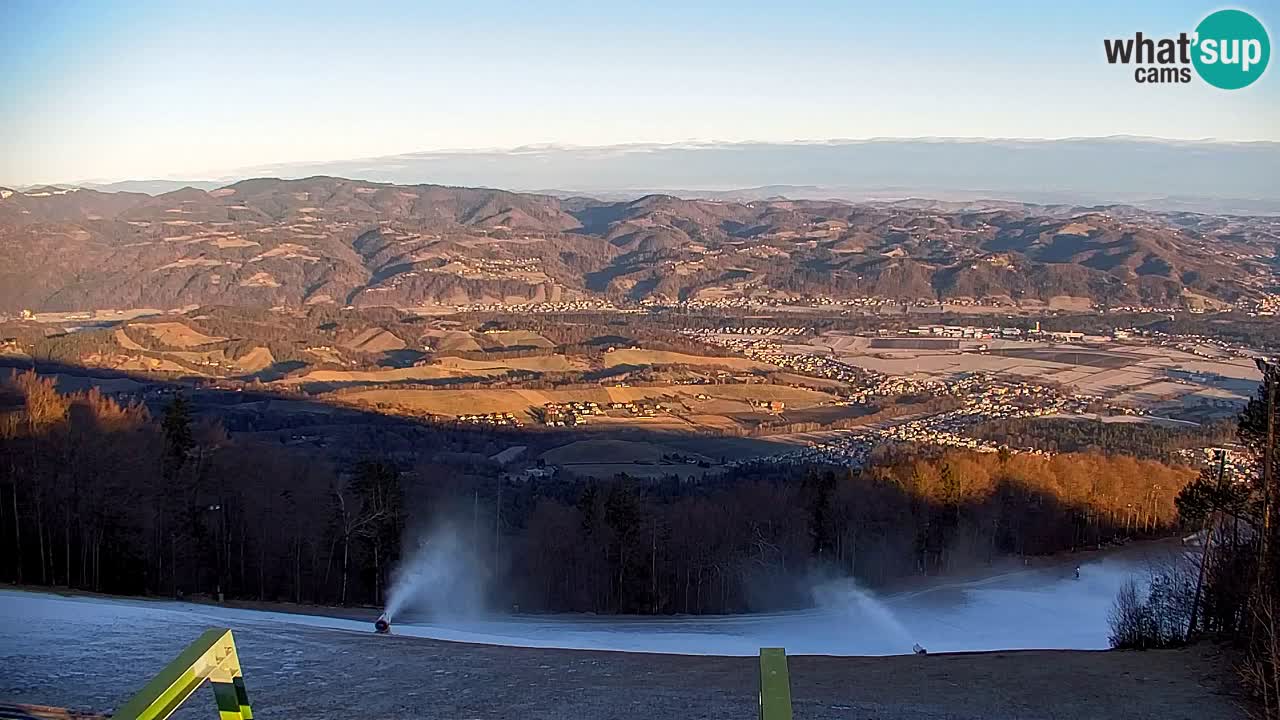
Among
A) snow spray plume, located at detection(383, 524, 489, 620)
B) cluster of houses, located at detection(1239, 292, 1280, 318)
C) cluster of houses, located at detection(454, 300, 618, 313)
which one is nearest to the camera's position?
snow spray plume, located at detection(383, 524, 489, 620)

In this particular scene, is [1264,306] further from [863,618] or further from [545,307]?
[863,618]

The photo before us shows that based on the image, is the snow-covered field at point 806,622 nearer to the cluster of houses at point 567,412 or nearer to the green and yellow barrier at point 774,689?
the green and yellow barrier at point 774,689

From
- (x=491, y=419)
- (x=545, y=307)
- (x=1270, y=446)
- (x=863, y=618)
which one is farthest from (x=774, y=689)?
(x=545, y=307)

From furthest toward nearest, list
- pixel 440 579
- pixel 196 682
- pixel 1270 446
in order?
pixel 440 579 → pixel 1270 446 → pixel 196 682

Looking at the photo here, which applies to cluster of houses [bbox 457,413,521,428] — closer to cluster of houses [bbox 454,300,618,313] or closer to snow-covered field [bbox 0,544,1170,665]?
snow-covered field [bbox 0,544,1170,665]

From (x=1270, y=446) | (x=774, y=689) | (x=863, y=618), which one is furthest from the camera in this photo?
(x=863, y=618)

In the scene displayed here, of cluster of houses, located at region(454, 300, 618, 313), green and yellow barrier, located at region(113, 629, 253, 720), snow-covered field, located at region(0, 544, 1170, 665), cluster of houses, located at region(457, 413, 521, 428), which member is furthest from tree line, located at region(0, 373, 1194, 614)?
cluster of houses, located at region(454, 300, 618, 313)
